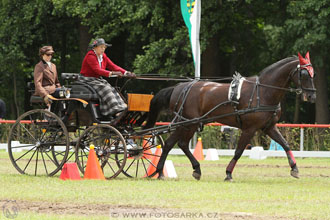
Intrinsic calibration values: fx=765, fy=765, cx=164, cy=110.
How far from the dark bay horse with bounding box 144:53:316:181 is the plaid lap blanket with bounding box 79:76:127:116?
33.3 inches

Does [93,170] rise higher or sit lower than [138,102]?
lower

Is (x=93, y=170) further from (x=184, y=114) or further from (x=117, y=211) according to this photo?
(x=117, y=211)

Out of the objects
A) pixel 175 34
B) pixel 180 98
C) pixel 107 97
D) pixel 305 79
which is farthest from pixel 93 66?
pixel 175 34

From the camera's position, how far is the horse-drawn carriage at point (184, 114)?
13.4m

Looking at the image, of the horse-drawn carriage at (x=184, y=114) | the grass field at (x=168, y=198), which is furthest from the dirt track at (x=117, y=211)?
the horse-drawn carriage at (x=184, y=114)

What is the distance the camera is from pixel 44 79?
47.0 feet

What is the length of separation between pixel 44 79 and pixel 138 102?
73.1 inches

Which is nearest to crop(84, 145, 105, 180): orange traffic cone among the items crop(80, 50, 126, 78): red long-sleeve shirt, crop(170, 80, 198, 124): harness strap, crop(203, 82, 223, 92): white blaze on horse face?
crop(80, 50, 126, 78): red long-sleeve shirt

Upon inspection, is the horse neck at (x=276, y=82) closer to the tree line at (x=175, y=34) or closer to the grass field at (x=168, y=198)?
the grass field at (x=168, y=198)

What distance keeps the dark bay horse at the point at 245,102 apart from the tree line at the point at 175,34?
8.96 metres

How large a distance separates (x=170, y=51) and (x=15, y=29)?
770 centimetres

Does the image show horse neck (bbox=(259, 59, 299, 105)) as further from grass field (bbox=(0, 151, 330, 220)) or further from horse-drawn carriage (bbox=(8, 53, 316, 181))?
grass field (bbox=(0, 151, 330, 220))

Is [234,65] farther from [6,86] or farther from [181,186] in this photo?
[181,186]

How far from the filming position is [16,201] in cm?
1005
